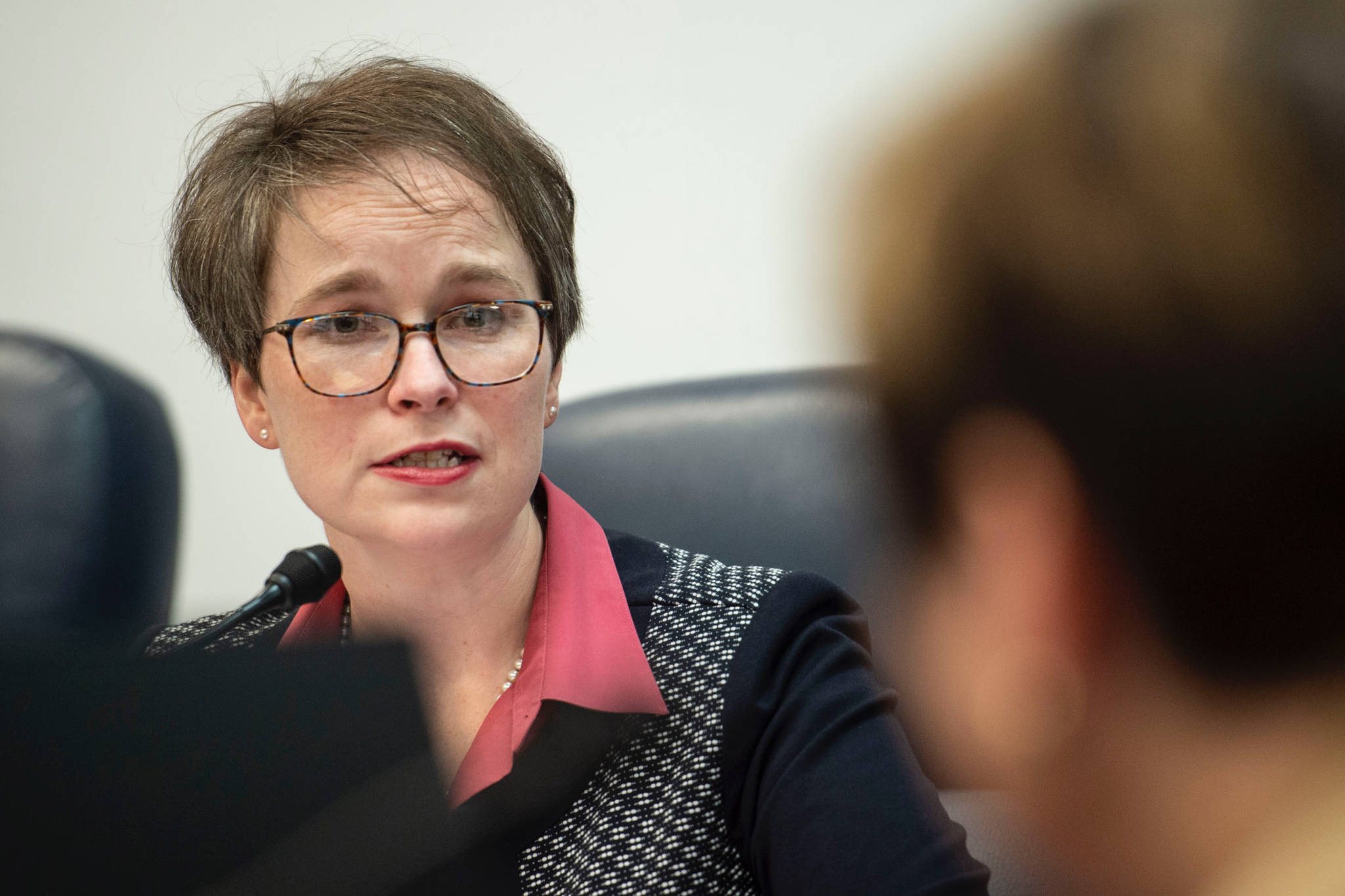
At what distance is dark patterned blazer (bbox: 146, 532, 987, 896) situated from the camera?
Result: 33.5 inches

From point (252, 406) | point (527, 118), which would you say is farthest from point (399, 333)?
point (527, 118)

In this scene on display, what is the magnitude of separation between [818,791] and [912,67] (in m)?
0.74

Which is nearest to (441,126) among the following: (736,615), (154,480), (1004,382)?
(736,615)

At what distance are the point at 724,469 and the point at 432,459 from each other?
1.74 feet

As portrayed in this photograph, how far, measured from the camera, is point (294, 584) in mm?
787

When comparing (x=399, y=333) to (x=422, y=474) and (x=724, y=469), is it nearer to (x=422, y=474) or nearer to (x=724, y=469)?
(x=422, y=474)

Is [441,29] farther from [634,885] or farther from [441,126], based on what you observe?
[634,885]

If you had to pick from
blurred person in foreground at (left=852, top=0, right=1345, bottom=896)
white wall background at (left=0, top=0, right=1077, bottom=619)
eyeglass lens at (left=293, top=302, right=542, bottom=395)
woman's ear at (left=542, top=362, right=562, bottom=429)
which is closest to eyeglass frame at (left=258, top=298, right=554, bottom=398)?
eyeglass lens at (left=293, top=302, right=542, bottom=395)

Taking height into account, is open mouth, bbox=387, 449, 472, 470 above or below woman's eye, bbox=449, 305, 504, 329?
below

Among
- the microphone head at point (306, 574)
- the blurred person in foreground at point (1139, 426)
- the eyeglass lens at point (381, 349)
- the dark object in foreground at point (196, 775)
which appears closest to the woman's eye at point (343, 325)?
the eyeglass lens at point (381, 349)

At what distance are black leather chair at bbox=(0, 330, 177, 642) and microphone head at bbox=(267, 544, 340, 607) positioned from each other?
77 cm

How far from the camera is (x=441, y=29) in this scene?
5.35 ft

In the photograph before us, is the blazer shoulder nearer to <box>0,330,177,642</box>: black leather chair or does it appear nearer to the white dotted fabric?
<box>0,330,177,642</box>: black leather chair

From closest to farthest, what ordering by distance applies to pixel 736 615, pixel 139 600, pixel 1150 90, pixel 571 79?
pixel 1150 90 → pixel 736 615 → pixel 139 600 → pixel 571 79
